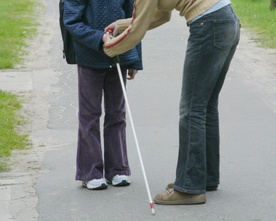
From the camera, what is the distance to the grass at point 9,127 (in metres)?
7.64

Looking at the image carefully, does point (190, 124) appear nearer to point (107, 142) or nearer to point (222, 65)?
point (222, 65)

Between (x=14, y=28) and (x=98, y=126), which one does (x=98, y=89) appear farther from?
(x=14, y=28)

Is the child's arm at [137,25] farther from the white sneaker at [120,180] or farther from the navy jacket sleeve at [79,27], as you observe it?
the white sneaker at [120,180]

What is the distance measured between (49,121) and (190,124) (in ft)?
11.3

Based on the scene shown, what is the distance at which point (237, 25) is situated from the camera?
5.70 meters

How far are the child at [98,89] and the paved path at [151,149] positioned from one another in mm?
188

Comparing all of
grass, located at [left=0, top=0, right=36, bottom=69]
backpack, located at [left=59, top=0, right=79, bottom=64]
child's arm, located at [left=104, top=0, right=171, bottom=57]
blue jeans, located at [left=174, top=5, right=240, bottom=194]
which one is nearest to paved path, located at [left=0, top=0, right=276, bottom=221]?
blue jeans, located at [left=174, top=5, right=240, bottom=194]

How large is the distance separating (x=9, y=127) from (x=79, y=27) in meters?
2.85

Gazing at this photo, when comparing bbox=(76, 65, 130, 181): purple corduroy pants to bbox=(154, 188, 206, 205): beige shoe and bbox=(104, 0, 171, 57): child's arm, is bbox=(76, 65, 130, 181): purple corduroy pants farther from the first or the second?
bbox=(154, 188, 206, 205): beige shoe

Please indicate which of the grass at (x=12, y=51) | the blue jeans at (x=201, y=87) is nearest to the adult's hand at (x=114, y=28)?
the blue jeans at (x=201, y=87)

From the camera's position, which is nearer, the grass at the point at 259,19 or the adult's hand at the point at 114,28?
the adult's hand at the point at 114,28

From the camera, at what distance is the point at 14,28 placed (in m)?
16.5

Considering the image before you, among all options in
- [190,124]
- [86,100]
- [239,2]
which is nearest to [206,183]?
[190,124]

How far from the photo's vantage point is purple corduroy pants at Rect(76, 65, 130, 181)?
6.14 meters
